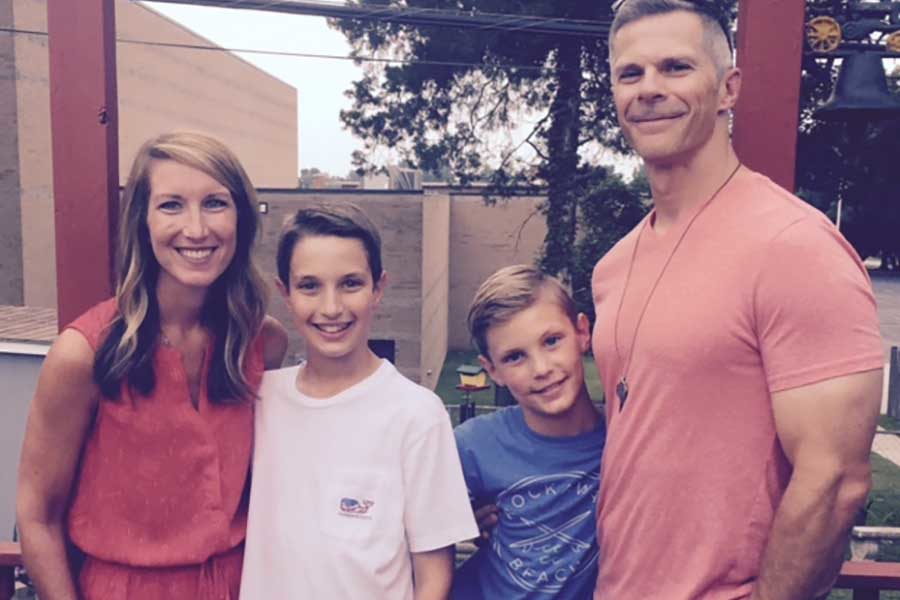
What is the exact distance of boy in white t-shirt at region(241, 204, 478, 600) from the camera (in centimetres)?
175

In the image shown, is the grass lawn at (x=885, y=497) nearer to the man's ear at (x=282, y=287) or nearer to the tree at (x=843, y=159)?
the tree at (x=843, y=159)

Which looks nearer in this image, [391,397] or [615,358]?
[615,358]

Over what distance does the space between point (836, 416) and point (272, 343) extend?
1.31 metres

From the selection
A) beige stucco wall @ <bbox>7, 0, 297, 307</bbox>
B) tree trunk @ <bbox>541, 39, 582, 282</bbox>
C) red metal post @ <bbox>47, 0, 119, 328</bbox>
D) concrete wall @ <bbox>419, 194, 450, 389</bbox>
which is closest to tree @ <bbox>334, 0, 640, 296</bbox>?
tree trunk @ <bbox>541, 39, 582, 282</bbox>

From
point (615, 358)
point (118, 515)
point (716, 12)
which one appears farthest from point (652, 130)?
point (118, 515)

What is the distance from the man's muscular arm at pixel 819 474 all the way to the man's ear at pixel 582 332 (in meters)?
0.64

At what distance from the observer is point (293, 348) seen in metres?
17.4

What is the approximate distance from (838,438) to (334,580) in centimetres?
100

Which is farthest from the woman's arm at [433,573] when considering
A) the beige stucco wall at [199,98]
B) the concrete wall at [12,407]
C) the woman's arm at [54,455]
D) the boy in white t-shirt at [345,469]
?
the beige stucco wall at [199,98]

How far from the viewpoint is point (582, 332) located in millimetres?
2014

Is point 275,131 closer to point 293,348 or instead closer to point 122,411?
point 293,348

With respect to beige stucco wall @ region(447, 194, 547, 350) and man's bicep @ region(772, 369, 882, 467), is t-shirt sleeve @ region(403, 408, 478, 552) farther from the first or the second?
beige stucco wall @ region(447, 194, 547, 350)

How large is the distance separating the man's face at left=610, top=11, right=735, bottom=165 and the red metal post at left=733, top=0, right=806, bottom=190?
10.1 inches

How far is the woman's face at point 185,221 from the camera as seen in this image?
181cm
